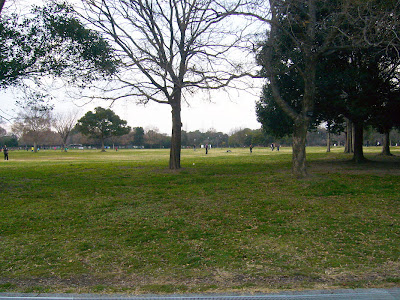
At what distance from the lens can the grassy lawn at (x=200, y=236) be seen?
14.8ft

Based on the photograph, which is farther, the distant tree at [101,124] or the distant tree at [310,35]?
the distant tree at [101,124]

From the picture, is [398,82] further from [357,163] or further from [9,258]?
[9,258]

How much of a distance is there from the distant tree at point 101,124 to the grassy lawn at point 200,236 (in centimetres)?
5663

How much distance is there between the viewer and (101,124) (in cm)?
6731

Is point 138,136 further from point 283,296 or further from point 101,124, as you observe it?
point 283,296

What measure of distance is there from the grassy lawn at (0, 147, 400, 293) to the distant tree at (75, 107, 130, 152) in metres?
56.6

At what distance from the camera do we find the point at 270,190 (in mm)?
11031

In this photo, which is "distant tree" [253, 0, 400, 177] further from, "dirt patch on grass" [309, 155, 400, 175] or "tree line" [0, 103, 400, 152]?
"tree line" [0, 103, 400, 152]

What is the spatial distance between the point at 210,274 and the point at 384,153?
28.9 meters

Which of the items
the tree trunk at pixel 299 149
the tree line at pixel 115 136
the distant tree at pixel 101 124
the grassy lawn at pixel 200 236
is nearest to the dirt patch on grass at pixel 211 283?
the grassy lawn at pixel 200 236

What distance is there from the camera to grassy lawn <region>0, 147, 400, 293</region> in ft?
14.8

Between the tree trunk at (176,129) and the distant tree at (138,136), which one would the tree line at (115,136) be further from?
the tree trunk at (176,129)

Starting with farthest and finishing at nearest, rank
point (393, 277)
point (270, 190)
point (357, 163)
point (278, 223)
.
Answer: point (357, 163) → point (270, 190) → point (278, 223) → point (393, 277)

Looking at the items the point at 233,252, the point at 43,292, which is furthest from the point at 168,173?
the point at 43,292
